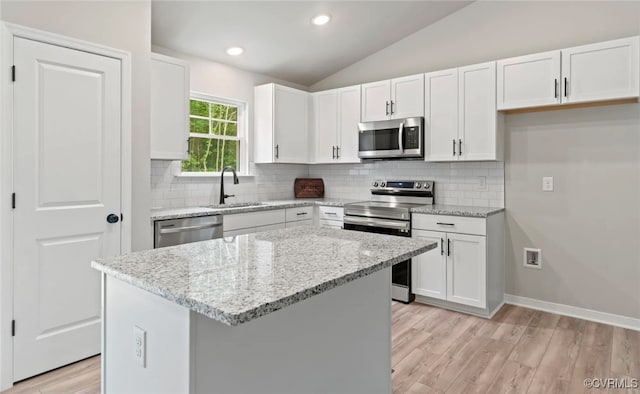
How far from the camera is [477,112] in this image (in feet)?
11.4

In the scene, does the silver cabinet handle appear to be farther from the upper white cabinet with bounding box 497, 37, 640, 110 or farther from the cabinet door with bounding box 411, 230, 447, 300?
the upper white cabinet with bounding box 497, 37, 640, 110

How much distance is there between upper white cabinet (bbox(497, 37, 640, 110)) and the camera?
2842 millimetres

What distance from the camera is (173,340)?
3.67 feet

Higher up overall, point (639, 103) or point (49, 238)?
point (639, 103)

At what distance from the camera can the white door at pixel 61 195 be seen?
7.36 feet

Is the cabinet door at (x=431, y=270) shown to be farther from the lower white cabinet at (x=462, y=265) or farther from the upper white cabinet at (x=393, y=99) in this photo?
the upper white cabinet at (x=393, y=99)

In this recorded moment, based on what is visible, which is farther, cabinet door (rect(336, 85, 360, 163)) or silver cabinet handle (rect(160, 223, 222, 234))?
cabinet door (rect(336, 85, 360, 163))

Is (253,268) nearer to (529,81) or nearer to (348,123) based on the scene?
(529,81)

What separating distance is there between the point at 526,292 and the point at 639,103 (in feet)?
5.87

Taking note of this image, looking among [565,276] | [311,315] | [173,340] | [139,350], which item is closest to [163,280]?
[173,340]

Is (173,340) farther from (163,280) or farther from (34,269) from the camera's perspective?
(34,269)

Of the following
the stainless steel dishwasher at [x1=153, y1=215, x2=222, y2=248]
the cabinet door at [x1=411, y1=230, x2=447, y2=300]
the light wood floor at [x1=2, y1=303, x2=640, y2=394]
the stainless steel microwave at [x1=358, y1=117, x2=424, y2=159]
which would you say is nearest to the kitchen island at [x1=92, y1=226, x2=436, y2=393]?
the light wood floor at [x1=2, y1=303, x2=640, y2=394]

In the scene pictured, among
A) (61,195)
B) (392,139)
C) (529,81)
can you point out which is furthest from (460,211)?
(61,195)

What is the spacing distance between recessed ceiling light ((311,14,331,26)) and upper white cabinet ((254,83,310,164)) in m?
0.90
